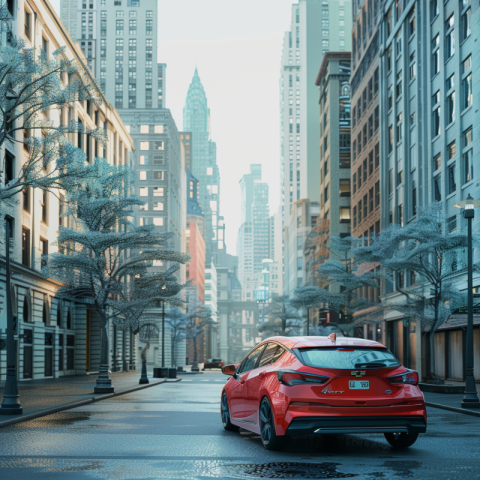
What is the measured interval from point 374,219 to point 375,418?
166 feet

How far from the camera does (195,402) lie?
888 inches

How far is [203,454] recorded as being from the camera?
394 inches

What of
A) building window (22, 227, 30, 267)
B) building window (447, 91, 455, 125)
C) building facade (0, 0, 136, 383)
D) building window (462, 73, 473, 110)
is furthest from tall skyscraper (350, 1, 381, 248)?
building window (22, 227, 30, 267)

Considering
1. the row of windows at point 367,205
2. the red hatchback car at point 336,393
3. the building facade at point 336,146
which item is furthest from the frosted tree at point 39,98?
the building facade at point 336,146

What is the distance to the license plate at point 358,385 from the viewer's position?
9602mm

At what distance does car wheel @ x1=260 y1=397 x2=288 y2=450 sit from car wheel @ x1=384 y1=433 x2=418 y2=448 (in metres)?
1.60

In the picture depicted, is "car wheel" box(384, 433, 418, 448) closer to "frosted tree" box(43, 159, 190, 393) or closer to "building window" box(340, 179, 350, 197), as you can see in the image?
"frosted tree" box(43, 159, 190, 393)

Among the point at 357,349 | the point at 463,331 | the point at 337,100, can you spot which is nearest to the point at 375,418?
the point at 357,349

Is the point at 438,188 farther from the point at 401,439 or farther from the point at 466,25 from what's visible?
the point at 401,439

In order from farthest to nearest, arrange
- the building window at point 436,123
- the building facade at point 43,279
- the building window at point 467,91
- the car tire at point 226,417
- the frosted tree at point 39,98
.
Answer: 1. the building window at point 436,123
2. the building facade at point 43,279
3. the building window at point 467,91
4. the frosted tree at point 39,98
5. the car tire at point 226,417

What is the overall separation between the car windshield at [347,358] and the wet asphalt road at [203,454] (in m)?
1.14

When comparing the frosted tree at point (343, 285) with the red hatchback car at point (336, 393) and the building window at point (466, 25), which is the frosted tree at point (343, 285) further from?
the red hatchback car at point (336, 393)

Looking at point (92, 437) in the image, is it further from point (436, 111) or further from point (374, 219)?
point (374, 219)

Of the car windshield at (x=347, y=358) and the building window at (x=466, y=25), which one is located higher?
the building window at (x=466, y=25)
